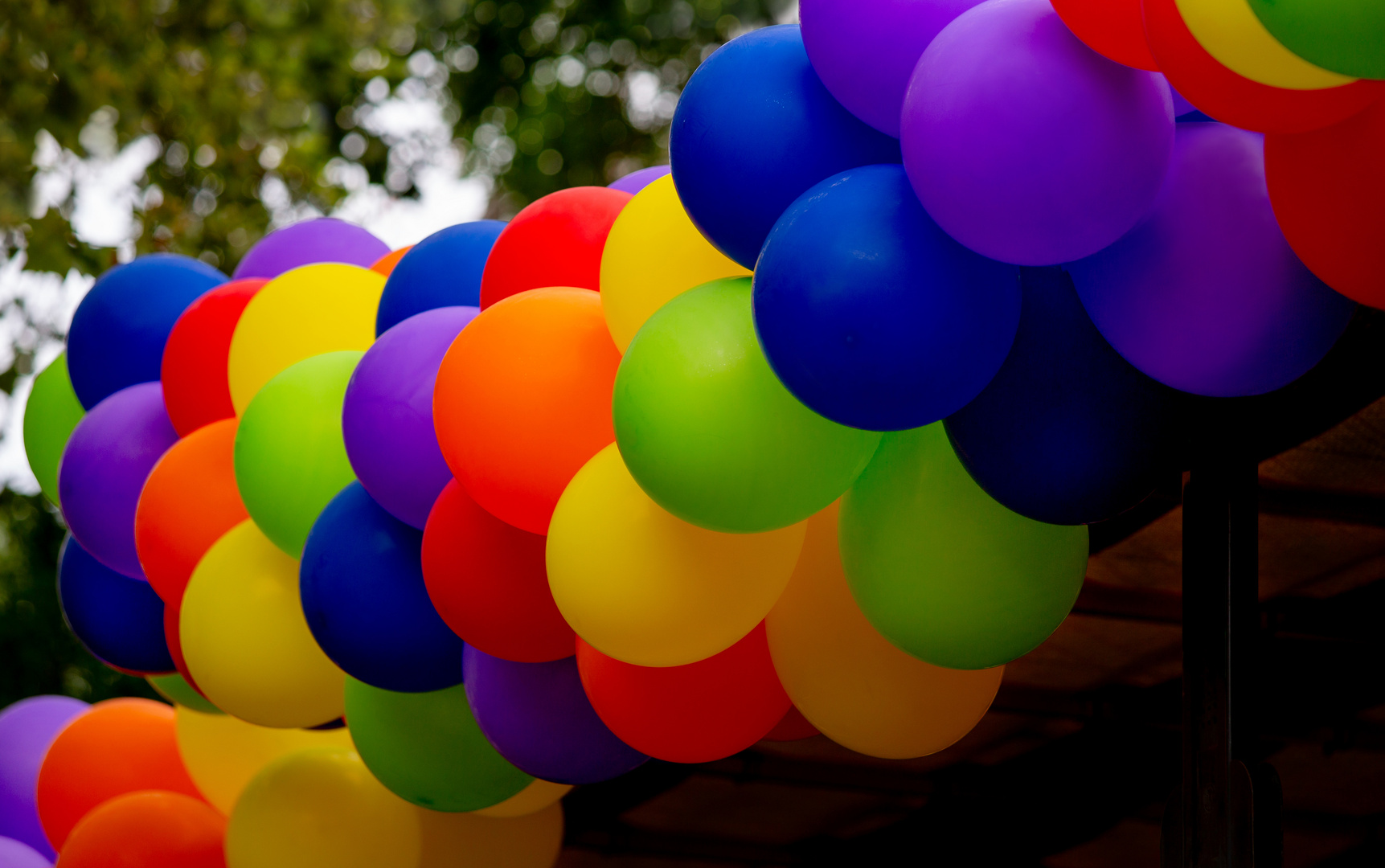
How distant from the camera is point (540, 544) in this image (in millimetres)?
2020

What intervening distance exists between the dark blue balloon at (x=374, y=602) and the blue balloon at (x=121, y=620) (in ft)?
3.05

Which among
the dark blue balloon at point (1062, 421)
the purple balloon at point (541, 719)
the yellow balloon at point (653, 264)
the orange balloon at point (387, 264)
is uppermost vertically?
the yellow balloon at point (653, 264)

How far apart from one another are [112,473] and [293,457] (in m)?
0.70

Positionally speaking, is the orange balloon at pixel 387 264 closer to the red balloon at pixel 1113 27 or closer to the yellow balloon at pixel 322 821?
the yellow balloon at pixel 322 821

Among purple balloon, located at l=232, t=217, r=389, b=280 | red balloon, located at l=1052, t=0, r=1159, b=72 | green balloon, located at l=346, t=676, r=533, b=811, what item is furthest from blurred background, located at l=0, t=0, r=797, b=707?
red balloon, located at l=1052, t=0, r=1159, b=72

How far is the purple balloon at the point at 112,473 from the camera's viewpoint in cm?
277

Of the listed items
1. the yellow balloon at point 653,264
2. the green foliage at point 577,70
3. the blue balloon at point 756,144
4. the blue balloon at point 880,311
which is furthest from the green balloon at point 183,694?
the green foliage at point 577,70

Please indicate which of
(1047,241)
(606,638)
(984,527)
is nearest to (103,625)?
(606,638)

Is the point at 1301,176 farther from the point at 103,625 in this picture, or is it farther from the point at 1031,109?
the point at 103,625

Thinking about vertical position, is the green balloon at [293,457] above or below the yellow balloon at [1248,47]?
below

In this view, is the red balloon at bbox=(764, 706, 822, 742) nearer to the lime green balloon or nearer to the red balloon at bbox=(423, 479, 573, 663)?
the red balloon at bbox=(423, 479, 573, 663)

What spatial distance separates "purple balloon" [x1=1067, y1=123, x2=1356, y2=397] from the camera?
136 cm

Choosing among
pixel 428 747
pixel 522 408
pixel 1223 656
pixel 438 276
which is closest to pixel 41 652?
pixel 428 747

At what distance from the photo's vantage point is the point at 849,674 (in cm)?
182
